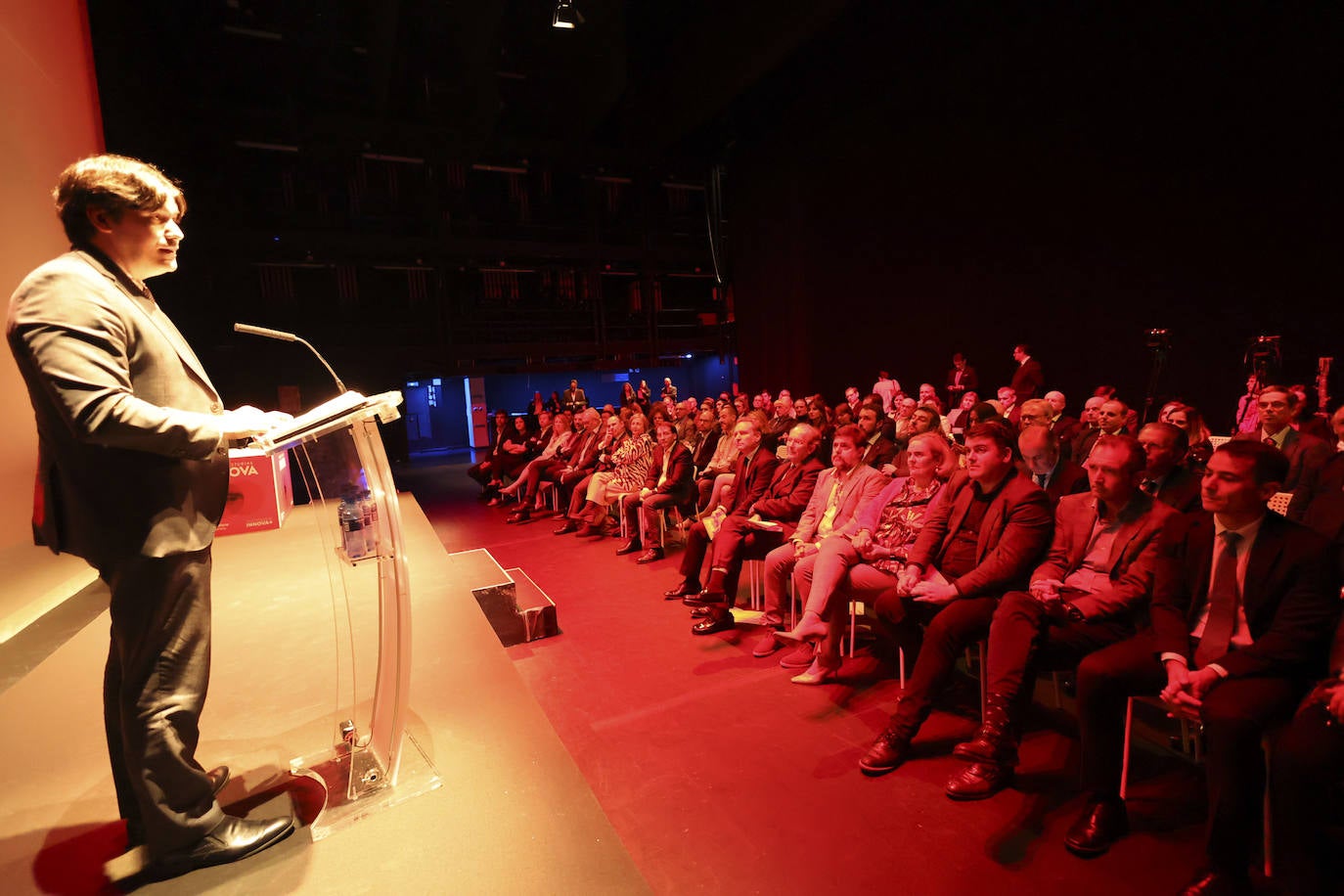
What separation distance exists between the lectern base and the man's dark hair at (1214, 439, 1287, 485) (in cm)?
234

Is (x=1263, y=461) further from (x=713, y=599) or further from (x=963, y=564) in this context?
(x=713, y=599)

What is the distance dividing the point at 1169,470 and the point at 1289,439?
1531mm

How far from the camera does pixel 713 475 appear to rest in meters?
5.34

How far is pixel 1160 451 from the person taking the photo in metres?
2.45

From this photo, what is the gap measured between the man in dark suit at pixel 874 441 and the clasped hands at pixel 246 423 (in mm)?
3794

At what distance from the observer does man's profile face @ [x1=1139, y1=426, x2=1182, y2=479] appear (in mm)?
2445

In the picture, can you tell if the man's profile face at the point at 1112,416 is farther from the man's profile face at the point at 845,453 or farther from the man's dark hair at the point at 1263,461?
the man's dark hair at the point at 1263,461

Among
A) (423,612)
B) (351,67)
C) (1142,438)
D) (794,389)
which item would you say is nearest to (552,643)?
(423,612)

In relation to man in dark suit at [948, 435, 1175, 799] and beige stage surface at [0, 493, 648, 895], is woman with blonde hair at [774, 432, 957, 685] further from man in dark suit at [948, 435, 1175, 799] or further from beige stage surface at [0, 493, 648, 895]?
beige stage surface at [0, 493, 648, 895]

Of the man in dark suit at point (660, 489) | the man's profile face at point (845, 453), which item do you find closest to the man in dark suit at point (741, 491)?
the man's profile face at point (845, 453)

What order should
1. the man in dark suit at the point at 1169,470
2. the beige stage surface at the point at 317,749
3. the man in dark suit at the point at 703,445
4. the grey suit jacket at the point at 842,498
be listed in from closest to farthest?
the beige stage surface at the point at 317,749
the man in dark suit at the point at 1169,470
the grey suit jacket at the point at 842,498
the man in dark suit at the point at 703,445

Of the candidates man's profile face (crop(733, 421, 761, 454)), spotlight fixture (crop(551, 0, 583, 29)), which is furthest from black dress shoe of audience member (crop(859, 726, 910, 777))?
spotlight fixture (crop(551, 0, 583, 29))

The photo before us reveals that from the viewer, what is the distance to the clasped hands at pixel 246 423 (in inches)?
46.6

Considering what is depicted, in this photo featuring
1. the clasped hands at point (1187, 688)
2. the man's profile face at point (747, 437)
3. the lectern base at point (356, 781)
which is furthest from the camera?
the man's profile face at point (747, 437)
